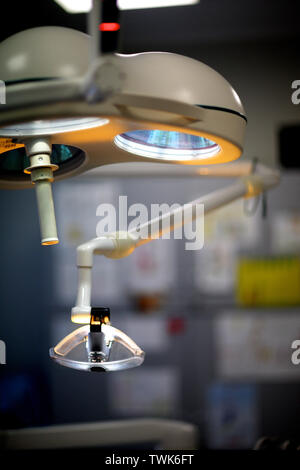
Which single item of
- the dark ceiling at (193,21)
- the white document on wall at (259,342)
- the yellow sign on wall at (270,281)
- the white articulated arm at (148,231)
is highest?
the dark ceiling at (193,21)

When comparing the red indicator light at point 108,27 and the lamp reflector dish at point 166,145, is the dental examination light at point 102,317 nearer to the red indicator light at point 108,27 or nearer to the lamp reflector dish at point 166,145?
the lamp reflector dish at point 166,145

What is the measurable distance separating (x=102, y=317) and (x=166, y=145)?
245 millimetres

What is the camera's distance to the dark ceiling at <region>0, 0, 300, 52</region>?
242 cm

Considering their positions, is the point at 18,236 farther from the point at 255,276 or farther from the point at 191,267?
the point at 255,276

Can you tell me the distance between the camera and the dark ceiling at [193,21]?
2.42 metres

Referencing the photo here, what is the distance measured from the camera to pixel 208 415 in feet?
9.00

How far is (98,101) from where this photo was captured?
1.50 feet

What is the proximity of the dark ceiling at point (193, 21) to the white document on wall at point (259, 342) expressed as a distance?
1491mm

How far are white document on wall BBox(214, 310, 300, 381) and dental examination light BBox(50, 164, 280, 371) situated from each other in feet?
6.37

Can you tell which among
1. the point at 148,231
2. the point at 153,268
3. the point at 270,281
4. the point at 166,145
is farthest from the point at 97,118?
the point at 270,281

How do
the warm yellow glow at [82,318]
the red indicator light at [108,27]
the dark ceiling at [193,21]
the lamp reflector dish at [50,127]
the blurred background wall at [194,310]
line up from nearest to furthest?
the red indicator light at [108,27] → the lamp reflector dish at [50,127] → the warm yellow glow at [82,318] → the dark ceiling at [193,21] → the blurred background wall at [194,310]

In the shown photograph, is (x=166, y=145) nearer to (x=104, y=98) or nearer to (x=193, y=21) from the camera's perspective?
(x=104, y=98)

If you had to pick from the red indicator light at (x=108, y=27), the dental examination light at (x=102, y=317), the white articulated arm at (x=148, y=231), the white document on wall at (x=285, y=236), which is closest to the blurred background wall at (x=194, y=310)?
the white document on wall at (x=285, y=236)

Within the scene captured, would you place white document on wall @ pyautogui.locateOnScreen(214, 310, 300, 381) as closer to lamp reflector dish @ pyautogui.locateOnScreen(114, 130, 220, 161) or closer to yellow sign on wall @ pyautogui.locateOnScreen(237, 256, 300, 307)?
yellow sign on wall @ pyautogui.locateOnScreen(237, 256, 300, 307)
